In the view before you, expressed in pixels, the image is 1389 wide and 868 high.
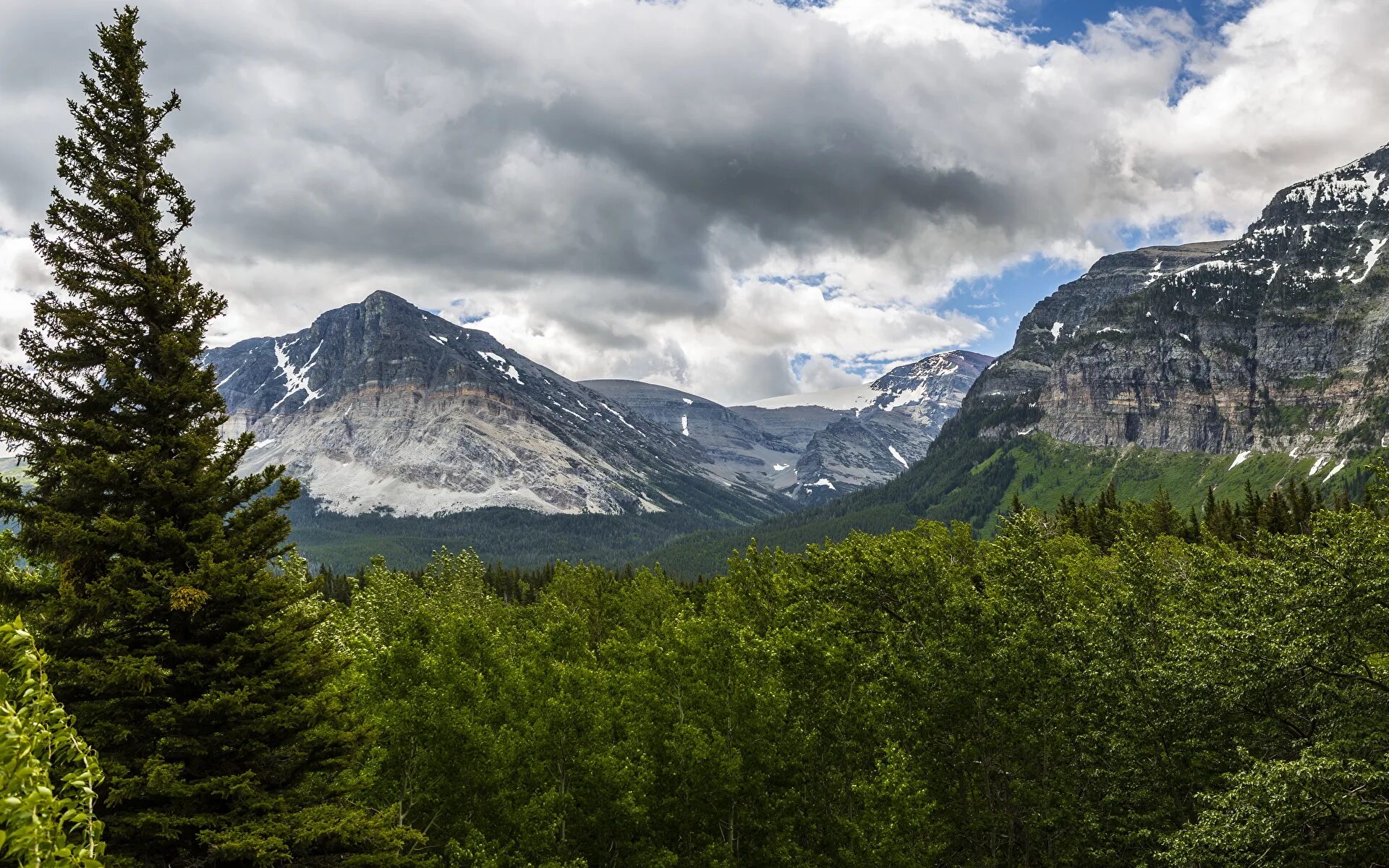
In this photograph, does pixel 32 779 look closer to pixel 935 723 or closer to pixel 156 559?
pixel 156 559

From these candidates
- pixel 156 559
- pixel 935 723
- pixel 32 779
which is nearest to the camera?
pixel 32 779

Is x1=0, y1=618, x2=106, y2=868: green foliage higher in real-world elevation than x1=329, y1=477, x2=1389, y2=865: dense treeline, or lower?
higher

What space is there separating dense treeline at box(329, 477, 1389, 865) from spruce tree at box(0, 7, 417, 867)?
8.37 meters

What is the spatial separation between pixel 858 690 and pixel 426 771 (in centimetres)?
1997

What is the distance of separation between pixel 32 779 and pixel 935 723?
37.0 meters

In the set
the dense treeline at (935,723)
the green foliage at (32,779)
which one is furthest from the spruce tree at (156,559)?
the green foliage at (32,779)

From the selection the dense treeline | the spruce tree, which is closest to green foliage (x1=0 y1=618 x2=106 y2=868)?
the spruce tree

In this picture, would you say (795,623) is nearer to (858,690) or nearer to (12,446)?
(858,690)

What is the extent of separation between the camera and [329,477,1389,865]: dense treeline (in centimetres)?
2867

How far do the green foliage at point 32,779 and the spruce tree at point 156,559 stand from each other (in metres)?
12.9

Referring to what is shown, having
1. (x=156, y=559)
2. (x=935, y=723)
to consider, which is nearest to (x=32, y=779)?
(x=156, y=559)

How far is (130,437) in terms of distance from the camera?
23.0 metres

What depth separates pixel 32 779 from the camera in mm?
7477

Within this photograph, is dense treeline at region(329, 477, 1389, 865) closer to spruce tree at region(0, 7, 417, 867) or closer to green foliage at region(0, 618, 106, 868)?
spruce tree at region(0, 7, 417, 867)
